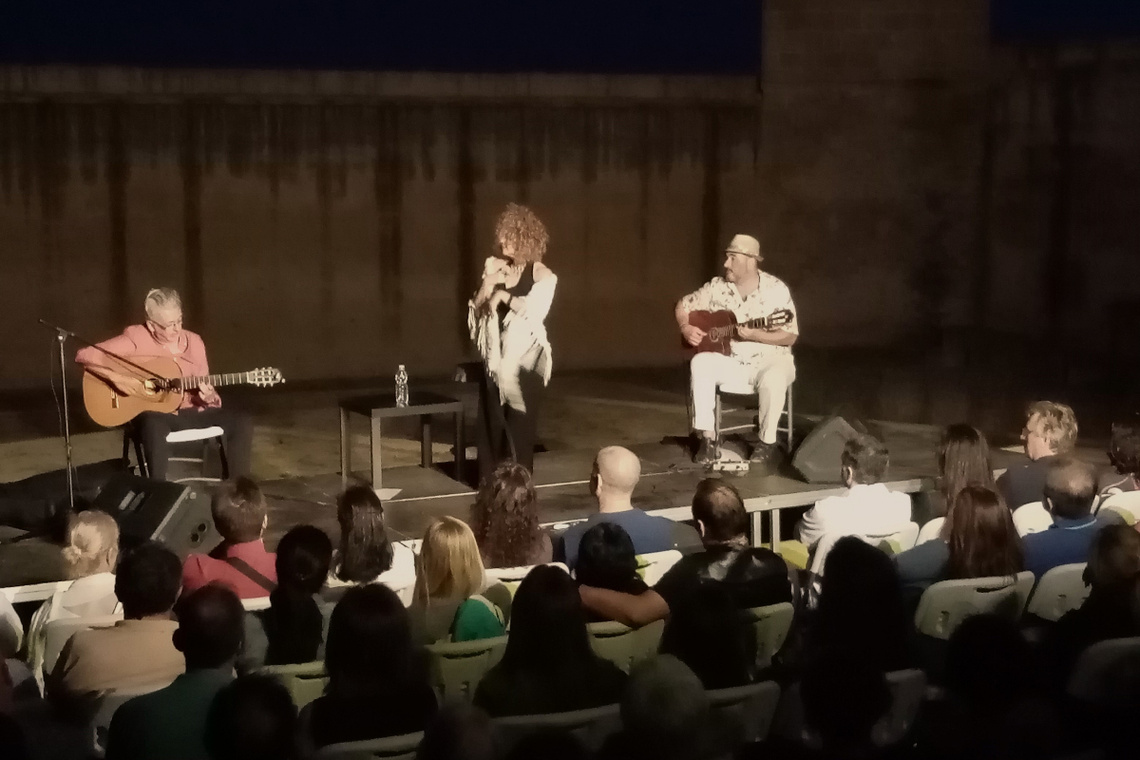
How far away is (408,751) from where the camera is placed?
2.66 meters

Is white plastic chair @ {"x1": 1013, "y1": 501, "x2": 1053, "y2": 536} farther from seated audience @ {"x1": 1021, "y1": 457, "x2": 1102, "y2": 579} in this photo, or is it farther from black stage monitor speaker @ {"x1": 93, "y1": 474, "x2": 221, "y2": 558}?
black stage monitor speaker @ {"x1": 93, "y1": 474, "x2": 221, "y2": 558}

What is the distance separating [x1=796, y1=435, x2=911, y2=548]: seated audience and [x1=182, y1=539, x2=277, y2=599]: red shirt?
1.57m

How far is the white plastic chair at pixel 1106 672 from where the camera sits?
10.0ft

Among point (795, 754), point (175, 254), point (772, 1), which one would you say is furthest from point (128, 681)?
point (772, 1)

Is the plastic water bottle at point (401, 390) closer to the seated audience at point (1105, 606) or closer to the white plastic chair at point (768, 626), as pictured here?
the white plastic chair at point (768, 626)

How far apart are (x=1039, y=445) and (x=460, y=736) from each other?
3082 mm

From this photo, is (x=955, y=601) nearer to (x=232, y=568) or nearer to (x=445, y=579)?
(x=445, y=579)

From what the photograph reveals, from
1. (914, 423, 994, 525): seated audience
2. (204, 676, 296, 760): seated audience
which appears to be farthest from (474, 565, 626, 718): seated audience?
(914, 423, 994, 525): seated audience

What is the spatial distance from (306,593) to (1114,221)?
9.29m

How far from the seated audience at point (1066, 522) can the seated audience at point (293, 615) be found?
74.8 inches

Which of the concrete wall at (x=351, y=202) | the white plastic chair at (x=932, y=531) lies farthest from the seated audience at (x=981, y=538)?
the concrete wall at (x=351, y=202)

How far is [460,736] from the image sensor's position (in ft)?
7.80

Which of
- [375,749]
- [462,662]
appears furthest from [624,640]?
[375,749]

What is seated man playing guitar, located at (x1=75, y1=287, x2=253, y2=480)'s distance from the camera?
6016 millimetres
